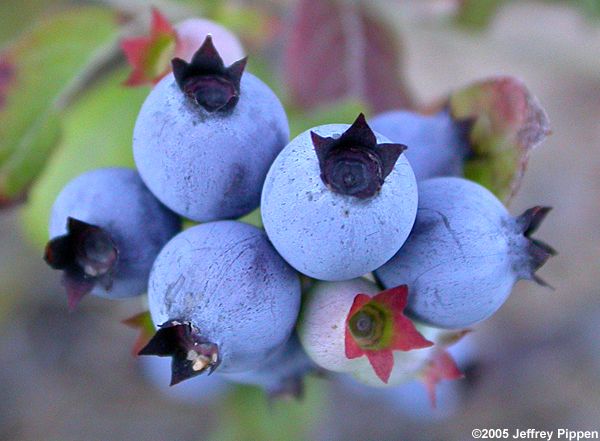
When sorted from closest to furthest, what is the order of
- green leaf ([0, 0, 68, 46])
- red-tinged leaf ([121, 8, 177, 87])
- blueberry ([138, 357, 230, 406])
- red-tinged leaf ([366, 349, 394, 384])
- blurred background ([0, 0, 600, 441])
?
red-tinged leaf ([366, 349, 394, 384]) → red-tinged leaf ([121, 8, 177, 87]) → blurred background ([0, 0, 600, 441]) → green leaf ([0, 0, 68, 46]) → blueberry ([138, 357, 230, 406])

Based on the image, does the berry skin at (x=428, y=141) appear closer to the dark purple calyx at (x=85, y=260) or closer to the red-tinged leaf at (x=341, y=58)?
the dark purple calyx at (x=85, y=260)

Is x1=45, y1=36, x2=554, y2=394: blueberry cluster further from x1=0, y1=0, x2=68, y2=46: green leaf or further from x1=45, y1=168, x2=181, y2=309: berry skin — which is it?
x1=0, y1=0, x2=68, y2=46: green leaf

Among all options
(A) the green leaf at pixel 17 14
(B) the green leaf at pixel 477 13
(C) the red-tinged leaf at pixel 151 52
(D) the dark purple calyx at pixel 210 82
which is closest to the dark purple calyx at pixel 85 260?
(D) the dark purple calyx at pixel 210 82

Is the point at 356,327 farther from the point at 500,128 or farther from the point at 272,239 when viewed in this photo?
the point at 500,128

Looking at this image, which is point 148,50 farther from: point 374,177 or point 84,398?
point 84,398

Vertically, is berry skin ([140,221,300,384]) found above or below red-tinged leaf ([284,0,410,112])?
below

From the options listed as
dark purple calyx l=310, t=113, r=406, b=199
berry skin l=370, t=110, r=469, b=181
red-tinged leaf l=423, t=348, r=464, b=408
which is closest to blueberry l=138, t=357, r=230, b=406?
red-tinged leaf l=423, t=348, r=464, b=408

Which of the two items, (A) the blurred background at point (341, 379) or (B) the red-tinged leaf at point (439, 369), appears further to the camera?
(A) the blurred background at point (341, 379)
